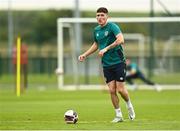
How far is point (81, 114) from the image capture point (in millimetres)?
19141

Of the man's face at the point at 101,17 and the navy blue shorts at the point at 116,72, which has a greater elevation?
the man's face at the point at 101,17

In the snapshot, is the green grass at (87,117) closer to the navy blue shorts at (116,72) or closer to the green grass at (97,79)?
the navy blue shorts at (116,72)

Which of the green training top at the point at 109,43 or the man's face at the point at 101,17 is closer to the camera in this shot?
the man's face at the point at 101,17

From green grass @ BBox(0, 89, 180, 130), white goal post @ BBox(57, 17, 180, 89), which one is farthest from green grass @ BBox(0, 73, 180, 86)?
green grass @ BBox(0, 89, 180, 130)

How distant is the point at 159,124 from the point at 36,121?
9.17 ft

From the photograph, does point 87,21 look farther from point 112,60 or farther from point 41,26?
point 41,26

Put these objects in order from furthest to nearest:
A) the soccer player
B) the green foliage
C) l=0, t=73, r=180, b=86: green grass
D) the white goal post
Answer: the green foliage < l=0, t=73, r=180, b=86: green grass < the white goal post < the soccer player

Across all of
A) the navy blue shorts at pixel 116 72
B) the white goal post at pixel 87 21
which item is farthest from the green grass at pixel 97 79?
the navy blue shorts at pixel 116 72

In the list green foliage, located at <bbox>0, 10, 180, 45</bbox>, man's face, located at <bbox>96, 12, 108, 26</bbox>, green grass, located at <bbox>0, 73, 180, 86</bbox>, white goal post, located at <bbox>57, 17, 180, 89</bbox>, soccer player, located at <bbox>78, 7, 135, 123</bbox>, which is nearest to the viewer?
man's face, located at <bbox>96, 12, 108, 26</bbox>

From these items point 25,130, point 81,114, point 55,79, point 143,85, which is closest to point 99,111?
point 81,114

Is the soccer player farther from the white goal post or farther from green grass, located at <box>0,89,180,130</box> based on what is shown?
the white goal post

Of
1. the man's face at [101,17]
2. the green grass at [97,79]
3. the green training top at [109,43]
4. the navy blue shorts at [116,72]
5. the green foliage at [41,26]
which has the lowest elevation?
the green grass at [97,79]

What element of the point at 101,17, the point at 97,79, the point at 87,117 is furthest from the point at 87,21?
the point at 101,17

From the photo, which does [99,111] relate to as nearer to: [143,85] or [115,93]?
[115,93]
